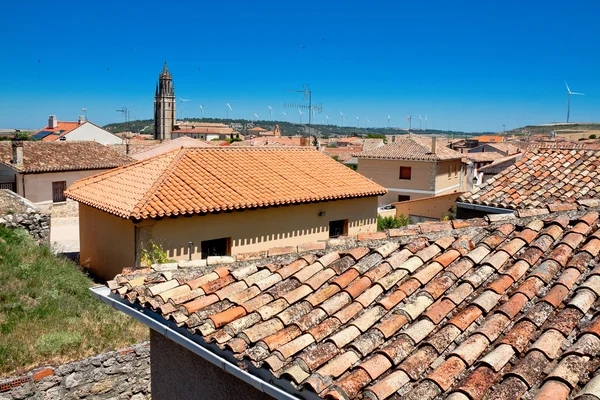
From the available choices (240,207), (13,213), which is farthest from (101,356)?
(13,213)

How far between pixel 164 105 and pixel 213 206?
10205cm

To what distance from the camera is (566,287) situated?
348 centimetres

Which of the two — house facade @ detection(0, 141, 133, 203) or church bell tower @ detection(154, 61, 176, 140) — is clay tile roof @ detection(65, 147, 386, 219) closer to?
house facade @ detection(0, 141, 133, 203)

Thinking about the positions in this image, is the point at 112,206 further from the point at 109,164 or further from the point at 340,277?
the point at 109,164

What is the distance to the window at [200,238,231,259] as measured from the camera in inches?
542

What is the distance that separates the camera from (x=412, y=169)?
3891 cm

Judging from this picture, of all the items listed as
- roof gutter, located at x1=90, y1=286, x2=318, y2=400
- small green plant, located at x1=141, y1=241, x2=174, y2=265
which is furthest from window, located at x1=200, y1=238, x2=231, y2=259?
roof gutter, located at x1=90, y1=286, x2=318, y2=400

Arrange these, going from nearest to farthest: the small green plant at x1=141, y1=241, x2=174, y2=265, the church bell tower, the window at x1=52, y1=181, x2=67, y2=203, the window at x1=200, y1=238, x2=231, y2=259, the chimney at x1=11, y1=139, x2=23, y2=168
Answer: the small green plant at x1=141, y1=241, x2=174, y2=265 < the window at x1=200, y1=238, x2=231, y2=259 < the chimney at x1=11, y1=139, x2=23, y2=168 < the window at x1=52, y1=181, x2=67, y2=203 < the church bell tower

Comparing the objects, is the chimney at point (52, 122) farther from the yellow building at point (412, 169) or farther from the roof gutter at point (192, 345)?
the roof gutter at point (192, 345)

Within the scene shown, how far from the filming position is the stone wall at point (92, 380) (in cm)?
746

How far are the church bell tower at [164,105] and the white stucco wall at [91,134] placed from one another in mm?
50131

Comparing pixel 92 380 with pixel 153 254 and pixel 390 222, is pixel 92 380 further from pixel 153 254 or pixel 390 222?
pixel 390 222

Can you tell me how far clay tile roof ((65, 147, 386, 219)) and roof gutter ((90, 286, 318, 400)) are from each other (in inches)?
318

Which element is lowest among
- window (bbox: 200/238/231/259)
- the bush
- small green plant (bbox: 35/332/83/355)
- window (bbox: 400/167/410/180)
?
the bush
